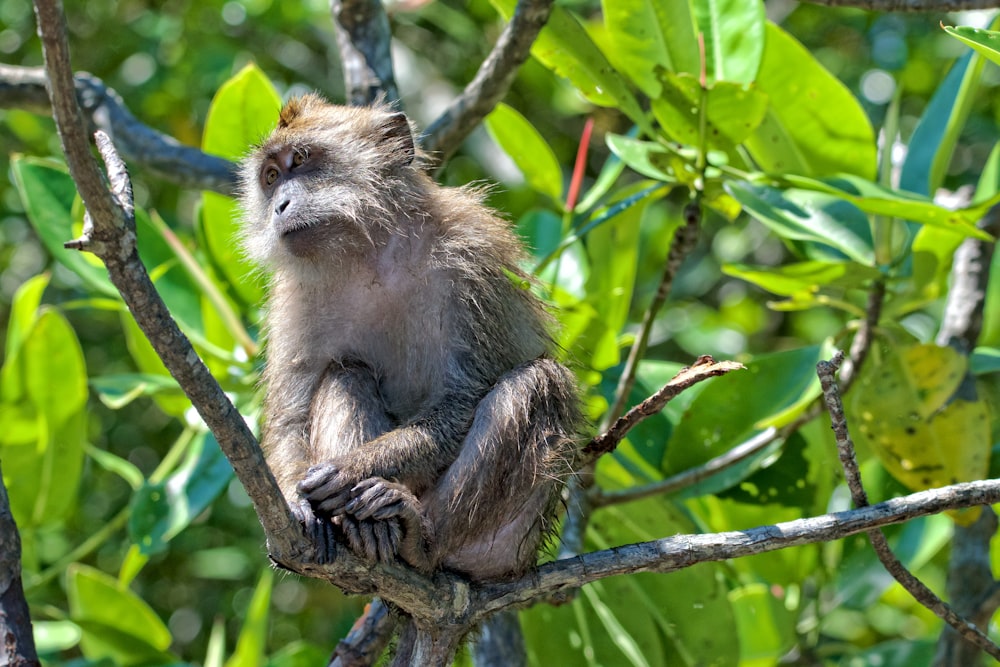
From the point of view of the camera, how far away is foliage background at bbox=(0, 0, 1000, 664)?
741cm

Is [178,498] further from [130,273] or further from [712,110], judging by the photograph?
[712,110]

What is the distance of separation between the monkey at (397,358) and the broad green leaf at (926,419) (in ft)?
3.98

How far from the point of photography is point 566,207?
201 inches

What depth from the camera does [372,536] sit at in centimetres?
335

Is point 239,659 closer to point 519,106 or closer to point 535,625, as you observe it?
point 535,625

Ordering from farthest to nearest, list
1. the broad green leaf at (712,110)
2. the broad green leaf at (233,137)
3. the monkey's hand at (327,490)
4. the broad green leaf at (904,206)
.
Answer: the broad green leaf at (233,137)
the broad green leaf at (712,110)
the broad green leaf at (904,206)
the monkey's hand at (327,490)

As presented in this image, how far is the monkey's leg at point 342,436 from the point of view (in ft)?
10.9

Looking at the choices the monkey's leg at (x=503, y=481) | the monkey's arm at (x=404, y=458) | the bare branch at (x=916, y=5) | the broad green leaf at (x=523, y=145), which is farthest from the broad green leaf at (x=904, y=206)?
the monkey's arm at (x=404, y=458)

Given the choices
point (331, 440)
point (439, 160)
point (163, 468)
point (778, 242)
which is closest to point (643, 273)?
point (778, 242)

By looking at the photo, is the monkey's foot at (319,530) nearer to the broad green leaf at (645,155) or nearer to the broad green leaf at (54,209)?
the broad green leaf at (645,155)

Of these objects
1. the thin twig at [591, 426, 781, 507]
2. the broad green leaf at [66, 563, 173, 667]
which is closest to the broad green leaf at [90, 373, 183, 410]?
the broad green leaf at [66, 563, 173, 667]

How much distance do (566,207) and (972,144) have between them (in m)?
4.11

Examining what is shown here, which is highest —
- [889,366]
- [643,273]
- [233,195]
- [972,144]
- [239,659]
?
[972,144]

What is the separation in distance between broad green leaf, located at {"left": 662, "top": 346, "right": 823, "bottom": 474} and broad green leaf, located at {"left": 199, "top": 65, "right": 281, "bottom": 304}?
212 centimetres
